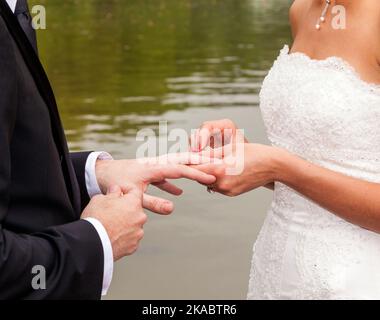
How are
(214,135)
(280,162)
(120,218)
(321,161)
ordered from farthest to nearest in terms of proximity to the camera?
(214,135)
(321,161)
(280,162)
(120,218)

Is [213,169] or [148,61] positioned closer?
[213,169]

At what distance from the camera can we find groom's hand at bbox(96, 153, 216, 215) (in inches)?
90.5

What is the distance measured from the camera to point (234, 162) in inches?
98.0

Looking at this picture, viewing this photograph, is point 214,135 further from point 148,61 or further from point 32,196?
point 148,61

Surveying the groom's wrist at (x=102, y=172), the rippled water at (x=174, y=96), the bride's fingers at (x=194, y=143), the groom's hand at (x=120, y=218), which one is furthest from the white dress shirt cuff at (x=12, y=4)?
the rippled water at (x=174, y=96)

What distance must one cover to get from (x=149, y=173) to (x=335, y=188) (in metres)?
0.66

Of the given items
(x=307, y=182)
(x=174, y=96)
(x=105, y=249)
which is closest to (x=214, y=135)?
(x=307, y=182)

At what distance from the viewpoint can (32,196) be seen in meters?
1.82

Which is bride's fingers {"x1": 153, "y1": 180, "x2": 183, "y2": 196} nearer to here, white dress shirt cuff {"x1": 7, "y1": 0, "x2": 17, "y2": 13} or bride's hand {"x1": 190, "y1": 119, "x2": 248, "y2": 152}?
bride's hand {"x1": 190, "y1": 119, "x2": 248, "y2": 152}

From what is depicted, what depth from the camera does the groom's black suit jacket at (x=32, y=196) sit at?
1.69 metres

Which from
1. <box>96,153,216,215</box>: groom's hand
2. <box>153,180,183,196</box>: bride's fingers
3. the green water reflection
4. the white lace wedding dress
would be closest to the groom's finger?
<box>96,153,216,215</box>: groom's hand

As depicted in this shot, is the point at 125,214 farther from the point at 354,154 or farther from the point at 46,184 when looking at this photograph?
the point at 354,154

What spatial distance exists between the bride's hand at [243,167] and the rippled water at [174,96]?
263 centimetres
